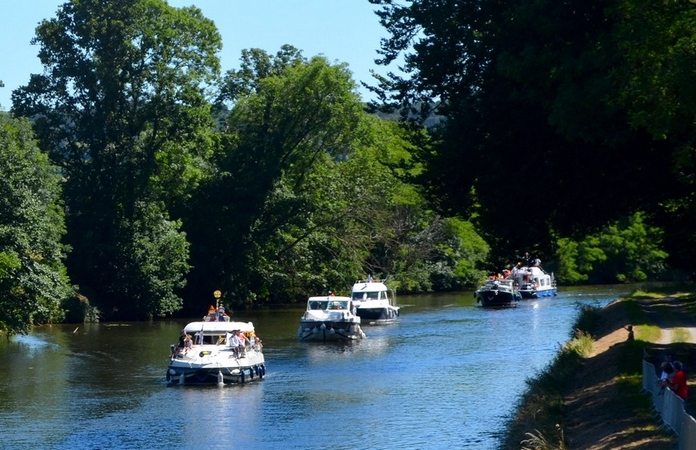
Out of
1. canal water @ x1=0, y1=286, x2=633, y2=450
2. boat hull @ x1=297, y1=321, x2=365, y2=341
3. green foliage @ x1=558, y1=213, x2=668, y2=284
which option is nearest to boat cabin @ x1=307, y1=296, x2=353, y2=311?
canal water @ x1=0, y1=286, x2=633, y2=450

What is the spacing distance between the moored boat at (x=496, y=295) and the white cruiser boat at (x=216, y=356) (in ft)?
127

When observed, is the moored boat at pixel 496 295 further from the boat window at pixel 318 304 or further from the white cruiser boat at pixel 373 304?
the boat window at pixel 318 304

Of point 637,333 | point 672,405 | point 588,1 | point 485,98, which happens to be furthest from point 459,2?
point 637,333

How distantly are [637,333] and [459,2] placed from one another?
19.7 m

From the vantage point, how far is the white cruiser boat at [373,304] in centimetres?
7056

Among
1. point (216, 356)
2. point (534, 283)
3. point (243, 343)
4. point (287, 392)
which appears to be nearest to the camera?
point (287, 392)

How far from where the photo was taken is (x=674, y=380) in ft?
77.8

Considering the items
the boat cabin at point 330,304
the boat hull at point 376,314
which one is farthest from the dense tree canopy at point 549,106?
the boat hull at point 376,314

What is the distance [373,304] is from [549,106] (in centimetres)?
4568

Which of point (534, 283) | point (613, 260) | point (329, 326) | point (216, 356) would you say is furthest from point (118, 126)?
point (613, 260)

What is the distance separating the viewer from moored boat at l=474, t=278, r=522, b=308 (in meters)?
82.2

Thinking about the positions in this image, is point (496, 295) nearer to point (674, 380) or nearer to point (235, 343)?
point (235, 343)

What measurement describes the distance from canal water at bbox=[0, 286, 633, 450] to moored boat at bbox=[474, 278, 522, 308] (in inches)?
652

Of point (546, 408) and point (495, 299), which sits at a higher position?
point (495, 299)
